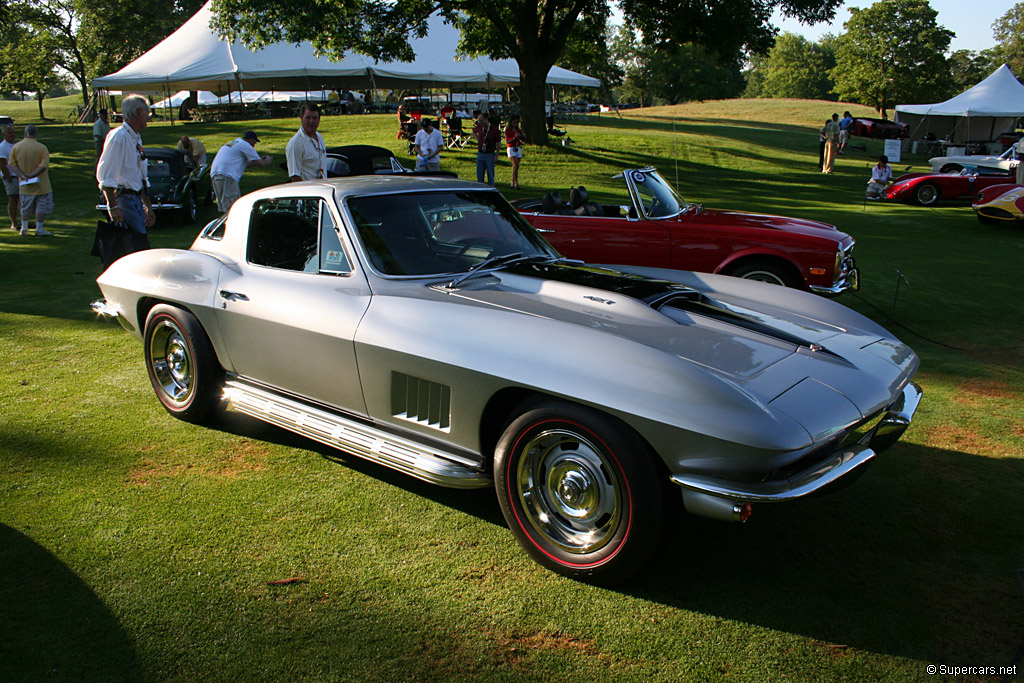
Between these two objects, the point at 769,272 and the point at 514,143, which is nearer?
the point at 769,272

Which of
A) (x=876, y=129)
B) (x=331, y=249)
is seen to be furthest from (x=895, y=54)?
(x=331, y=249)

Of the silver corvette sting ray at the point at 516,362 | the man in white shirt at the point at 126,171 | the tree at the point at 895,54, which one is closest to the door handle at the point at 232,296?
the silver corvette sting ray at the point at 516,362

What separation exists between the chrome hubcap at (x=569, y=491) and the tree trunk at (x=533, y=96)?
19.3 m

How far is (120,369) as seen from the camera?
5.46 meters

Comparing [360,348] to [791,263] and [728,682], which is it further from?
[791,263]

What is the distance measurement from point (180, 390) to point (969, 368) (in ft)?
19.0

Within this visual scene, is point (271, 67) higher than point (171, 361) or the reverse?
higher

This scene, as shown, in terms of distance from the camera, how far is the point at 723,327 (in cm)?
329

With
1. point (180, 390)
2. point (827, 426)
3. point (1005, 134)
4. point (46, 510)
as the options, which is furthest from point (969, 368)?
point (1005, 134)

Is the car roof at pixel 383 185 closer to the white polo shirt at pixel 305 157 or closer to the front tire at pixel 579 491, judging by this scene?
the front tire at pixel 579 491

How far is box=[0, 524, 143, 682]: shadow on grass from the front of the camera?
242 cm

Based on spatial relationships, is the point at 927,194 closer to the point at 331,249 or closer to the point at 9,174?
the point at 331,249

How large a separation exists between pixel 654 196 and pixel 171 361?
4557mm

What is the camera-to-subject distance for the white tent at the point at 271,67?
28766 millimetres
